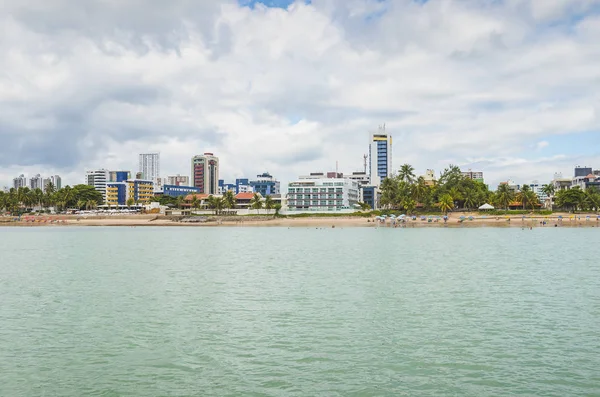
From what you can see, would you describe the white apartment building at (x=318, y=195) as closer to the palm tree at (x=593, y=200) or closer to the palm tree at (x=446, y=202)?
the palm tree at (x=446, y=202)

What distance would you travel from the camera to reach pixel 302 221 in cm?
14700

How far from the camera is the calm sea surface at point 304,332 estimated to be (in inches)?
623

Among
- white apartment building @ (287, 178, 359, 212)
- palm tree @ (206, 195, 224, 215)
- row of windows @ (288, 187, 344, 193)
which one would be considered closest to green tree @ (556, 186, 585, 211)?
white apartment building @ (287, 178, 359, 212)

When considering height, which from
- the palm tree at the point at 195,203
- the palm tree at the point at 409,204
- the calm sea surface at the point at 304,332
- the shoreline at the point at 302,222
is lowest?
the calm sea surface at the point at 304,332

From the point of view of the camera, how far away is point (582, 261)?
4612cm

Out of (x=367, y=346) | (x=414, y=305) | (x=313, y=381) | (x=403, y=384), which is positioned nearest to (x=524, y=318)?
(x=414, y=305)

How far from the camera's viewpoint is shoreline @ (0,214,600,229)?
124269 mm

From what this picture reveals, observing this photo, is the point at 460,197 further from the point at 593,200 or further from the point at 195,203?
the point at 195,203

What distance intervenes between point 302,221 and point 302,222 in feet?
5.37

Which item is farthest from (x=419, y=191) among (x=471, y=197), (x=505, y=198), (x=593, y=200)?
(x=593, y=200)

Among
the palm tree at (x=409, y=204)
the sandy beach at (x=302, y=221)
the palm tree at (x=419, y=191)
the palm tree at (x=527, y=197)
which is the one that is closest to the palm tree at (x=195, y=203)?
the sandy beach at (x=302, y=221)

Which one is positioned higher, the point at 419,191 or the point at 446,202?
the point at 419,191

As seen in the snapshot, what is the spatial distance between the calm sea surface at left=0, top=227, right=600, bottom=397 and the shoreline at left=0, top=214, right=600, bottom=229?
85.9 meters

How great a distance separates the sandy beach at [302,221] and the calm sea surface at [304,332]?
8627 centimetres
